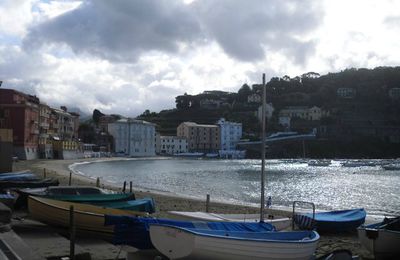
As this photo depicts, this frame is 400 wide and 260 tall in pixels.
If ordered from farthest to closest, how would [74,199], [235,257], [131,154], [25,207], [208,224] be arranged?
[131,154] < [25,207] < [74,199] < [208,224] < [235,257]

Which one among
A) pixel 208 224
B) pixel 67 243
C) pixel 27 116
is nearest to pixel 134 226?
pixel 208 224

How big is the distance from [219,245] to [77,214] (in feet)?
21.4

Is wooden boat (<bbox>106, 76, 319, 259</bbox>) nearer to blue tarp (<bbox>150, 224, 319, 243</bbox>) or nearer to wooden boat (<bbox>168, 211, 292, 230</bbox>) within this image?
blue tarp (<bbox>150, 224, 319, 243</bbox>)

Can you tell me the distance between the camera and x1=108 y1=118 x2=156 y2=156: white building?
18700cm

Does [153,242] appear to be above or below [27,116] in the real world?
below

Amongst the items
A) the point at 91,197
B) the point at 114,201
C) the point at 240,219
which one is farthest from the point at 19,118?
the point at 240,219

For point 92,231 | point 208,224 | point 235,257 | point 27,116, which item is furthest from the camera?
point 27,116

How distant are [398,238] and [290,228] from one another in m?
3.67

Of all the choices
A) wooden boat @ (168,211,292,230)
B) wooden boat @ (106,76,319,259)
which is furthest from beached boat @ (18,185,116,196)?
wooden boat @ (106,76,319,259)

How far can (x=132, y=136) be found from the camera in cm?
18962

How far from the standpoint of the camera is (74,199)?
2059 cm

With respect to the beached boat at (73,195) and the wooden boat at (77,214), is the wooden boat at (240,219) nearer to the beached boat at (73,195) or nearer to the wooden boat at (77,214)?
the wooden boat at (77,214)

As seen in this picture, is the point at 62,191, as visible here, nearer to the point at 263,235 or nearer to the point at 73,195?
the point at 73,195

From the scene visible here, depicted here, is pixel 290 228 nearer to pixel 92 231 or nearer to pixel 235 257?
pixel 235 257
